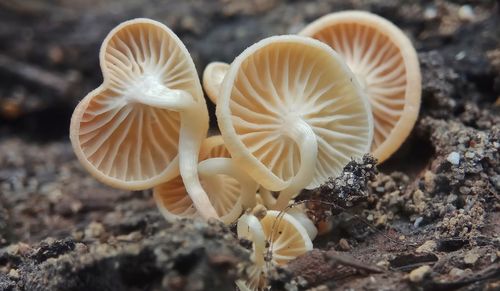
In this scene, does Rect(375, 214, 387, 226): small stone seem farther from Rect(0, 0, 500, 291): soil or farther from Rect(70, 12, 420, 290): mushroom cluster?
Rect(70, 12, 420, 290): mushroom cluster

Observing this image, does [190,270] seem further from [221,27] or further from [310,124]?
[221,27]

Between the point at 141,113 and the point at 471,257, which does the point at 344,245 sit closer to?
the point at 471,257

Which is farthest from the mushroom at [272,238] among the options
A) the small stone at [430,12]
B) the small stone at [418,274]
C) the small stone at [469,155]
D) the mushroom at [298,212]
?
the small stone at [430,12]

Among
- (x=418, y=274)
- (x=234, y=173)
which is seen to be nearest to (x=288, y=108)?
(x=234, y=173)

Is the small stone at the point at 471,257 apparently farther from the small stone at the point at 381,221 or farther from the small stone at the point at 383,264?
the small stone at the point at 381,221

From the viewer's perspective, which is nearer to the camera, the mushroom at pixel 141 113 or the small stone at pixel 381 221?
the mushroom at pixel 141 113

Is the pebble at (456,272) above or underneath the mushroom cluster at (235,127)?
underneath

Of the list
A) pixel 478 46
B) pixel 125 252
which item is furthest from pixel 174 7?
pixel 125 252
